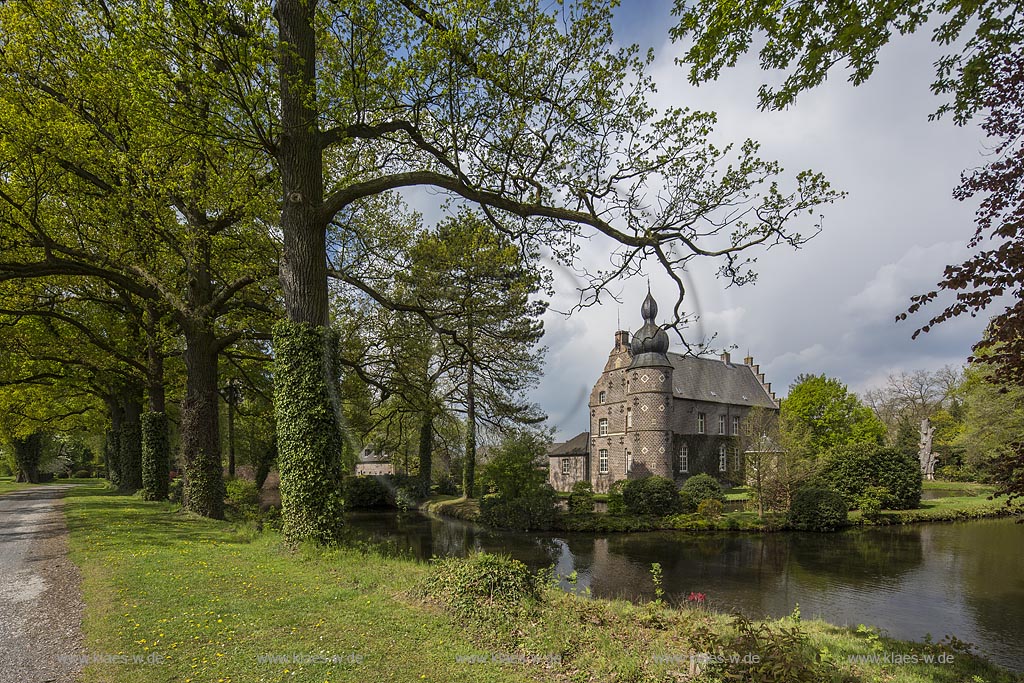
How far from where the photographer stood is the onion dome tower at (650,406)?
3638 centimetres

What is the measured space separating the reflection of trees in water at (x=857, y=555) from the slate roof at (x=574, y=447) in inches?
867

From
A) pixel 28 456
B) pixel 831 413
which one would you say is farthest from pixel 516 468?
pixel 28 456

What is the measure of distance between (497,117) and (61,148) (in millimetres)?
9782

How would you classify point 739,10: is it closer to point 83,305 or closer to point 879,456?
point 83,305

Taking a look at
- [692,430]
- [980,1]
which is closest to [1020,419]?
[692,430]

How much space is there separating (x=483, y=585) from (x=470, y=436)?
Answer: 22.0 meters

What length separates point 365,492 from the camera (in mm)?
32719

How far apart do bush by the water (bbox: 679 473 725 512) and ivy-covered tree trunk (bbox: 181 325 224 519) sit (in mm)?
20796

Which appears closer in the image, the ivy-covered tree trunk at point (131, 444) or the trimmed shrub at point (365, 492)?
the ivy-covered tree trunk at point (131, 444)

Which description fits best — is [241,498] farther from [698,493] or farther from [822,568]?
[822,568]

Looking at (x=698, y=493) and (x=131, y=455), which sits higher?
(x=131, y=455)
